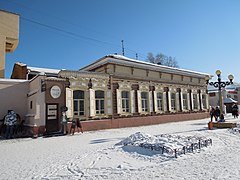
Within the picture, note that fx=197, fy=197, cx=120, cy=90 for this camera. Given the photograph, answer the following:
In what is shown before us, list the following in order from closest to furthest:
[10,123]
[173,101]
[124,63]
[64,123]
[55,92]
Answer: [10,123]
[64,123]
[55,92]
[124,63]
[173,101]

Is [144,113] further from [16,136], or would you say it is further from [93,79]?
[16,136]

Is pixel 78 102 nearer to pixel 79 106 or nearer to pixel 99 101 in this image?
pixel 79 106

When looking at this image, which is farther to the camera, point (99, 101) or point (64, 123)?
point (99, 101)

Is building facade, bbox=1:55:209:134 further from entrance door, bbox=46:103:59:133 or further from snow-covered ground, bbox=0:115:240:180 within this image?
snow-covered ground, bbox=0:115:240:180

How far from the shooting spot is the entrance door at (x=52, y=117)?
1293cm

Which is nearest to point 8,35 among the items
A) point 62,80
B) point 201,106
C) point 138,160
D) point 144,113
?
point 62,80

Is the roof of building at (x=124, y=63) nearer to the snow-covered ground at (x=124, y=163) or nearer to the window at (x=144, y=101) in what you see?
the window at (x=144, y=101)

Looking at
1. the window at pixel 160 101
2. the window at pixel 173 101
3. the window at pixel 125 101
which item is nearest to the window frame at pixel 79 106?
the window at pixel 125 101

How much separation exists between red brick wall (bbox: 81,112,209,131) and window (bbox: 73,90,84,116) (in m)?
0.81

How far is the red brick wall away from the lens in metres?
14.2

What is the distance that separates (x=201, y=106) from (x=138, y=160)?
64.7 ft

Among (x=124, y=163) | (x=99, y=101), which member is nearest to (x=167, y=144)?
(x=124, y=163)

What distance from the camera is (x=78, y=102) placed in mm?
14062

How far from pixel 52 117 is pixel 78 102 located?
6.65 feet
